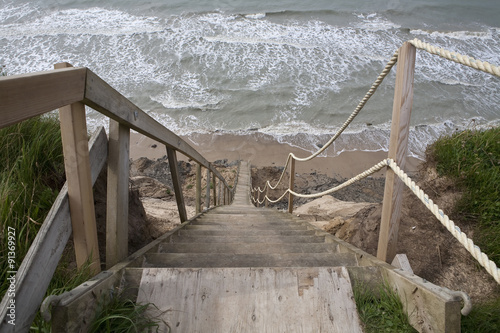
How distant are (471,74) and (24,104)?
65.0ft

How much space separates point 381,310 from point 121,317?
132 cm

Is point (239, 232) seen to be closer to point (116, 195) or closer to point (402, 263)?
point (116, 195)

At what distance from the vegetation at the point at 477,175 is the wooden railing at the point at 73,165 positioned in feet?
9.31

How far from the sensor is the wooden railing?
124 cm

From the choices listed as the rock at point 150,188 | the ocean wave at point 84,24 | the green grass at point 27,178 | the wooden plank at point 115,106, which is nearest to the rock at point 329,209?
the rock at point 150,188

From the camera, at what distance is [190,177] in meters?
11.6

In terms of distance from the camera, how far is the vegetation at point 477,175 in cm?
299

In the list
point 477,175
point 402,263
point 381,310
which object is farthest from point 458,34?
point 381,310

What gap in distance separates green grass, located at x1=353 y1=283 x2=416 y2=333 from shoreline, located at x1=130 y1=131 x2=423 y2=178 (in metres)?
9.69

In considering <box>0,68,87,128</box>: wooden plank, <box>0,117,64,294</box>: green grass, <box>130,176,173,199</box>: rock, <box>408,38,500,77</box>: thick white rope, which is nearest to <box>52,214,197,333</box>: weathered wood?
<box>0,117,64,294</box>: green grass

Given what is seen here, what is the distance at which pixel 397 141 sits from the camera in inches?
81.4

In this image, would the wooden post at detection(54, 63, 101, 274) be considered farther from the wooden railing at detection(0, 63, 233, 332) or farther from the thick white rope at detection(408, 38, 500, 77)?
the thick white rope at detection(408, 38, 500, 77)

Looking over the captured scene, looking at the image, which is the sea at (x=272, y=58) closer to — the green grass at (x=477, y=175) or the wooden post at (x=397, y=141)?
the green grass at (x=477, y=175)

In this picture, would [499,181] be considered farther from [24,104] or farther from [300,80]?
[300,80]
